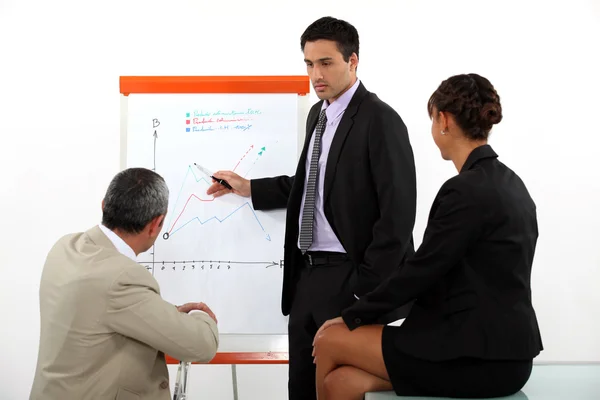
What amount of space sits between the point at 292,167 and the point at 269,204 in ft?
0.59

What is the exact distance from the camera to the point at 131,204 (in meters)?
1.78

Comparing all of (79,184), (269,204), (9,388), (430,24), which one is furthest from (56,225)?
(430,24)

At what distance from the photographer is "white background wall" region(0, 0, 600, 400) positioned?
325 centimetres

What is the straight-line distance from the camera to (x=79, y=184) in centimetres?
334

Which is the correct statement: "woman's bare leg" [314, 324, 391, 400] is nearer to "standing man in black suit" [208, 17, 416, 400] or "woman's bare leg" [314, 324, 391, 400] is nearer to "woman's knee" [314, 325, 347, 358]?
"woman's knee" [314, 325, 347, 358]

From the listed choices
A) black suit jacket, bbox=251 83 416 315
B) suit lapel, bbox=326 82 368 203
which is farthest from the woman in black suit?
suit lapel, bbox=326 82 368 203

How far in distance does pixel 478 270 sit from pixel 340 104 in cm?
85

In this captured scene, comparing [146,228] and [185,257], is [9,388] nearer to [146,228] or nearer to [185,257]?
[185,257]

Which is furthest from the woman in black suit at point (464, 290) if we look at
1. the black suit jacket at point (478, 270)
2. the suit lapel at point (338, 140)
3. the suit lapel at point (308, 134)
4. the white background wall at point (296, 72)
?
the white background wall at point (296, 72)

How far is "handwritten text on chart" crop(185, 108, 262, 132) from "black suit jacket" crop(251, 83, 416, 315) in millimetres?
505

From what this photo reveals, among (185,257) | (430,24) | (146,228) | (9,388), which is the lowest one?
(9,388)

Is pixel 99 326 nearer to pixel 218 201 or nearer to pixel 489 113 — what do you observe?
pixel 218 201

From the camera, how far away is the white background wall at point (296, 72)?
3.25 meters

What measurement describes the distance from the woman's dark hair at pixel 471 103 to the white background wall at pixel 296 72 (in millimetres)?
1472
